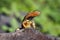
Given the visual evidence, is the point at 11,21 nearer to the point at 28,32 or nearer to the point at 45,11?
the point at 45,11

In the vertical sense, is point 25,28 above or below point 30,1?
below

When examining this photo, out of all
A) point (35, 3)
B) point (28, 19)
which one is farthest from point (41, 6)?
point (28, 19)

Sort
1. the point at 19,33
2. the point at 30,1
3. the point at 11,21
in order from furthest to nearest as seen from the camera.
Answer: the point at 30,1 → the point at 11,21 → the point at 19,33

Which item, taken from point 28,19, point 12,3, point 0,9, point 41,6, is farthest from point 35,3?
point 28,19

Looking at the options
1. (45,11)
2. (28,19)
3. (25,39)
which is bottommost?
(25,39)

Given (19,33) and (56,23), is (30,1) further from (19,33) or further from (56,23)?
(19,33)

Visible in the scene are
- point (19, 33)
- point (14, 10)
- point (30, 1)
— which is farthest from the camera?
point (30, 1)

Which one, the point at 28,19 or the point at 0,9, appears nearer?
the point at 28,19
